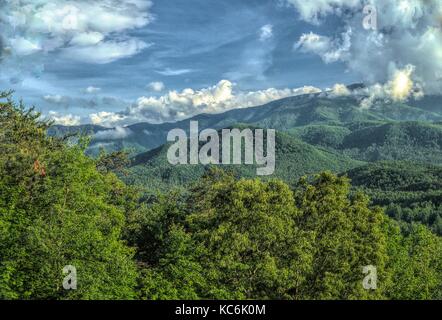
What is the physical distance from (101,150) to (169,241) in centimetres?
4620

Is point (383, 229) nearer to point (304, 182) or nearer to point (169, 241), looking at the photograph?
point (304, 182)

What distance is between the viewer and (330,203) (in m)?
46.2

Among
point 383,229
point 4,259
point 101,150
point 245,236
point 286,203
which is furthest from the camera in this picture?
point 101,150

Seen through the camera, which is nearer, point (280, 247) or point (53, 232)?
point (53, 232)

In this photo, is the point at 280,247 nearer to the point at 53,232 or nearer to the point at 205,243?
the point at 205,243

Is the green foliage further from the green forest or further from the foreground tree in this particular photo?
→ the foreground tree

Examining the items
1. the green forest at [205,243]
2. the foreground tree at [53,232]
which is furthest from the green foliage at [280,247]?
the foreground tree at [53,232]

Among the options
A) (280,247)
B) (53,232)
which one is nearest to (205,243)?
(280,247)

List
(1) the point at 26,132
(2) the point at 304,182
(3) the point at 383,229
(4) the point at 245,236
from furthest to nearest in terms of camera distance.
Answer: (1) the point at 26,132
(3) the point at 383,229
(2) the point at 304,182
(4) the point at 245,236

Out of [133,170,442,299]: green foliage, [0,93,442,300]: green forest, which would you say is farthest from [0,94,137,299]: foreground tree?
[133,170,442,299]: green foliage

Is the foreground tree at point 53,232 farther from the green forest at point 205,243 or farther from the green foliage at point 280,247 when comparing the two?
the green foliage at point 280,247

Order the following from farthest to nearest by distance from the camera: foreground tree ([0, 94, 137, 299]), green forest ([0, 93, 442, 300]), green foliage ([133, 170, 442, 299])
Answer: green foliage ([133, 170, 442, 299]), green forest ([0, 93, 442, 300]), foreground tree ([0, 94, 137, 299])
